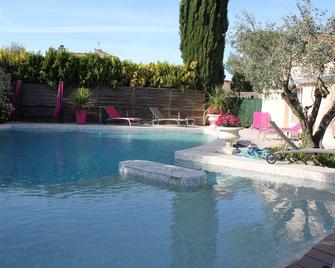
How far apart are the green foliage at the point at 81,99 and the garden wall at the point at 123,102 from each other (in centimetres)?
92

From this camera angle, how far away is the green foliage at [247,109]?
2357 centimetres

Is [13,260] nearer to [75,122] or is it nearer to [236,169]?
→ [236,169]

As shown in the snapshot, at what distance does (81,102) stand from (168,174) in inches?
546

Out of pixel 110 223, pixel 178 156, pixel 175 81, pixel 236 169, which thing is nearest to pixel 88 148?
pixel 178 156

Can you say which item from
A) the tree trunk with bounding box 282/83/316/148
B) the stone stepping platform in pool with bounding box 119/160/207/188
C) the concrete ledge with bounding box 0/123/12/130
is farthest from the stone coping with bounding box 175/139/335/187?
the concrete ledge with bounding box 0/123/12/130

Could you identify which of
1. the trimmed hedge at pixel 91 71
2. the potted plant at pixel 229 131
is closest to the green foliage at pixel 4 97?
the trimmed hedge at pixel 91 71

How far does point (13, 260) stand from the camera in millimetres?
4832

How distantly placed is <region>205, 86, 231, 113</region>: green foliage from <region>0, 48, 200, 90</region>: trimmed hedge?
1.33 meters

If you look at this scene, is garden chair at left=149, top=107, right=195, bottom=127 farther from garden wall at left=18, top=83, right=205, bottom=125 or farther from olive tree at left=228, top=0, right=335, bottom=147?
olive tree at left=228, top=0, right=335, bottom=147

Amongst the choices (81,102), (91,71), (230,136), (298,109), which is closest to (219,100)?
(91,71)

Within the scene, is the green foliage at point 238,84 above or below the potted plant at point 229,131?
above

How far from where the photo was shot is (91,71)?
23156 mm

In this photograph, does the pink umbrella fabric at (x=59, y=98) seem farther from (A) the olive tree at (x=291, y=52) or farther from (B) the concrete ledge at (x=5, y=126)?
(A) the olive tree at (x=291, y=52)

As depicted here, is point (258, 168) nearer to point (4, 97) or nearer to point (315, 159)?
point (315, 159)
